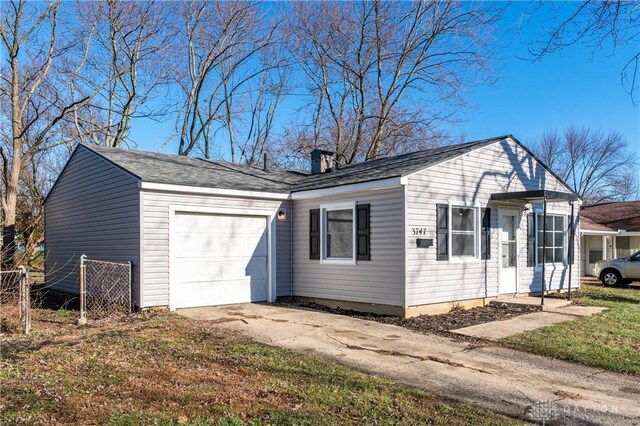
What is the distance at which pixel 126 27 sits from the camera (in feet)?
66.6

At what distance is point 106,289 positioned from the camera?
10.6 meters

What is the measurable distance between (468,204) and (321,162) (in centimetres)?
503

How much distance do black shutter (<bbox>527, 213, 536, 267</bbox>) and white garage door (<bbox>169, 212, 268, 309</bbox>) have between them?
6450 millimetres

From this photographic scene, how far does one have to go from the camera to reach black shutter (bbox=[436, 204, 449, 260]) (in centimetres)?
1016

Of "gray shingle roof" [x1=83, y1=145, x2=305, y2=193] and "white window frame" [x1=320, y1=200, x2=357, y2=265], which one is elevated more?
"gray shingle roof" [x1=83, y1=145, x2=305, y2=193]

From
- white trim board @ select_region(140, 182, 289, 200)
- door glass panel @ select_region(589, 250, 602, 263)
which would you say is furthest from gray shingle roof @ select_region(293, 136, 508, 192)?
door glass panel @ select_region(589, 250, 602, 263)

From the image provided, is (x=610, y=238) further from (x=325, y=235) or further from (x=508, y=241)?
(x=325, y=235)

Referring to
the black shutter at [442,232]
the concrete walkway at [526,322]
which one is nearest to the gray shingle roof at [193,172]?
the black shutter at [442,232]

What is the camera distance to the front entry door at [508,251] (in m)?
11.7

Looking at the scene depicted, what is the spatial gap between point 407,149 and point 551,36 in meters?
20.3

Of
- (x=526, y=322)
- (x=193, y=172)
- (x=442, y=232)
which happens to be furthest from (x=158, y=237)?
(x=526, y=322)

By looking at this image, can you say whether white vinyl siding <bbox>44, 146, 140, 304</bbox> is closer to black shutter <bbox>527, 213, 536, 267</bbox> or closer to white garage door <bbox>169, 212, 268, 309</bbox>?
white garage door <bbox>169, 212, 268, 309</bbox>

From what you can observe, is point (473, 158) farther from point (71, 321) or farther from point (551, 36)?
point (71, 321)

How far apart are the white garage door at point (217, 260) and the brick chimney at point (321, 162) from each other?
3445mm
